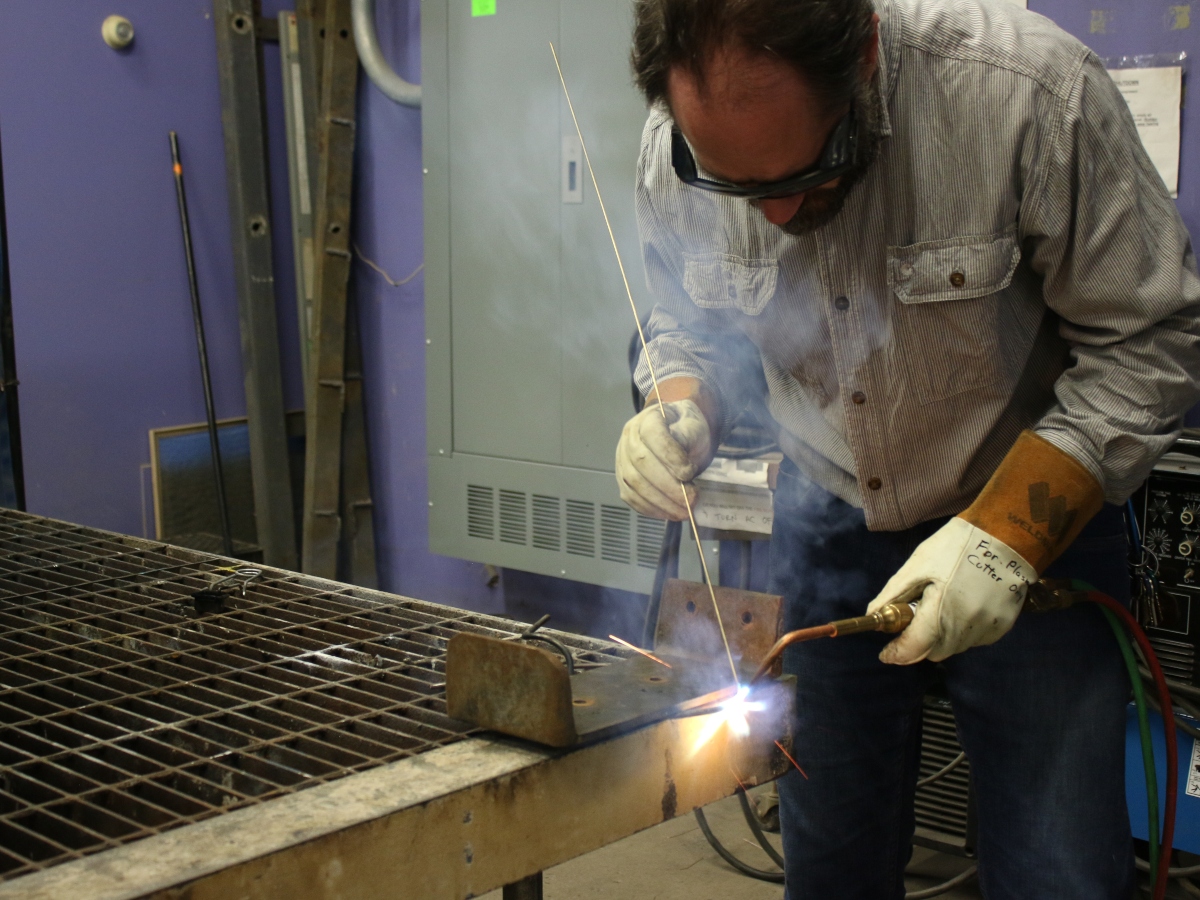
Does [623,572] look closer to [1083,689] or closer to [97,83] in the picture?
[1083,689]

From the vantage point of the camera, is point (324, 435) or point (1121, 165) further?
point (324, 435)

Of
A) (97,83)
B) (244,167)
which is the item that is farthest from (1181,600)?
(97,83)

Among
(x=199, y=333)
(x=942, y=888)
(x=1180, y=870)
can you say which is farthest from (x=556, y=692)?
(x=199, y=333)

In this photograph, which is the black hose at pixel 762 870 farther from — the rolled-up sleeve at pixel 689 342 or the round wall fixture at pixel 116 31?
the round wall fixture at pixel 116 31

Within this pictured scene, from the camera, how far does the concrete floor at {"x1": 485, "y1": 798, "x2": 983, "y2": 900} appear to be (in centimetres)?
244

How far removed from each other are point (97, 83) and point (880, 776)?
3.30 meters

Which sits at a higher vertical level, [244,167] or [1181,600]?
[244,167]

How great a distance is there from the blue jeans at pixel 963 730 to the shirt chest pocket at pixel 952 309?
208 mm

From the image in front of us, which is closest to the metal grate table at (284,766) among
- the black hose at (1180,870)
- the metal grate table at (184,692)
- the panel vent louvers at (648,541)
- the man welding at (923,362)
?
the metal grate table at (184,692)

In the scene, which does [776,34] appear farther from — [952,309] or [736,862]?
[736,862]

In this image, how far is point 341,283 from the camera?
397 cm

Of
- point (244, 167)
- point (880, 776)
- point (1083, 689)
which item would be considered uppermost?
point (244, 167)

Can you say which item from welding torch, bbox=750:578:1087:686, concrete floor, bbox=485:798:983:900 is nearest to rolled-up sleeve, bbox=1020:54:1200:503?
welding torch, bbox=750:578:1087:686

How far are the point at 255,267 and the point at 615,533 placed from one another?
1690 mm
